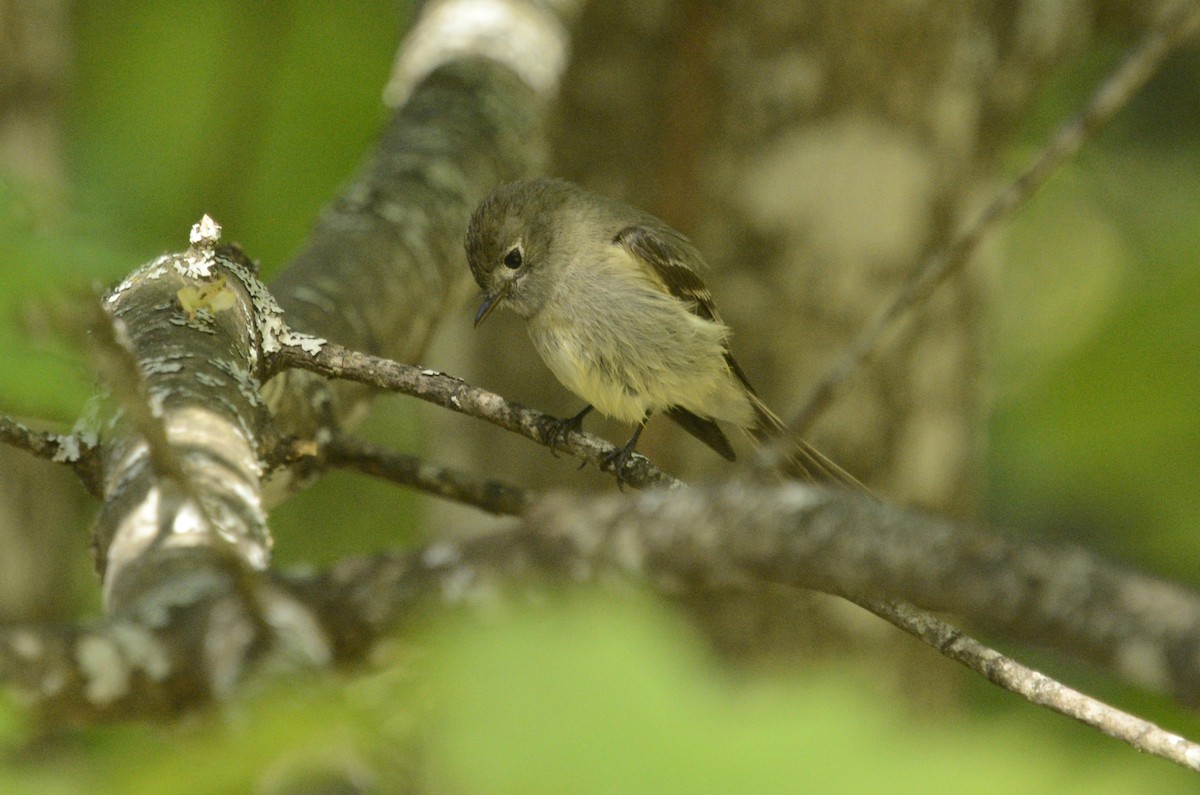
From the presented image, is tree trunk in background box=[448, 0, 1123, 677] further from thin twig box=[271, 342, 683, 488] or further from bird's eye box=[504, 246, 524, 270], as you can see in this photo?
thin twig box=[271, 342, 683, 488]

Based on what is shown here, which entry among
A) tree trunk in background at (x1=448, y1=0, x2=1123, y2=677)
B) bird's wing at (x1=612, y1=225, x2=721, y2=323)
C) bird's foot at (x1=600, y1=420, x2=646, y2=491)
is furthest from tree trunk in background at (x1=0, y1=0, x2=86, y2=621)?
bird's foot at (x1=600, y1=420, x2=646, y2=491)

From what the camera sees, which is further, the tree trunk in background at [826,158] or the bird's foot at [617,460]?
the tree trunk in background at [826,158]

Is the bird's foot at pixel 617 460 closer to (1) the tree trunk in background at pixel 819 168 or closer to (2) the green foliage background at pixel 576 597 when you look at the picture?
(2) the green foliage background at pixel 576 597

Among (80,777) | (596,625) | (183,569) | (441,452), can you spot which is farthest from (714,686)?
(441,452)

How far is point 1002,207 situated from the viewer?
1734mm

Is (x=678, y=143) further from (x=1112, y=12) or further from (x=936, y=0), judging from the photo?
(x=1112, y=12)

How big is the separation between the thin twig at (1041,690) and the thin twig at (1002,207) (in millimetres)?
300

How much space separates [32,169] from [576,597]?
5.08m

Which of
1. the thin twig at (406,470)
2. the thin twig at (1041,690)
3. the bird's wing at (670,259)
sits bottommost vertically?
the thin twig at (1041,690)

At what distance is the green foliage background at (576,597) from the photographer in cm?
72

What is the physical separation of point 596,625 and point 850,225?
4.60 m

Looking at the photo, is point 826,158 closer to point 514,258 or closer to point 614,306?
point 614,306

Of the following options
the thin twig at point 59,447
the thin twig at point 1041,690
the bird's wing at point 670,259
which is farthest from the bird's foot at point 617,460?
the bird's wing at point 670,259

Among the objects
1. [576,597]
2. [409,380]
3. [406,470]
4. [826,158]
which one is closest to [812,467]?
[406,470]
